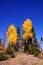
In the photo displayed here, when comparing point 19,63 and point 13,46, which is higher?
point 13,46

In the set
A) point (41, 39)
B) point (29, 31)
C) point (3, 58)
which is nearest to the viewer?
point (3, 58)

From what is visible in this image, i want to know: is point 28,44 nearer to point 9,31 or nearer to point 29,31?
point 29,31

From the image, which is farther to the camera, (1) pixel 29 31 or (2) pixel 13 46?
(2) pixel 13 46

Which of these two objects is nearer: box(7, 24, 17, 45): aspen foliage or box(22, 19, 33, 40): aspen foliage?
box(22, 19, 33, 40): aspen foliage

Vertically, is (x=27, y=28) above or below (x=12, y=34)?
above

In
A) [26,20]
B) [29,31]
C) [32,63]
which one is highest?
[26,20]

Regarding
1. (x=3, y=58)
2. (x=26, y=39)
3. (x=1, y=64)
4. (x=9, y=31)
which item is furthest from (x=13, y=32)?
(x=1, y=64)

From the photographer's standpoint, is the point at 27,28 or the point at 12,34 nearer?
the point at 27,28

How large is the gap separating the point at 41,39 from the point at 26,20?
989cm

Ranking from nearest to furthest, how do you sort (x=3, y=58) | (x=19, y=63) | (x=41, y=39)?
(x=19, y=63), (x=3, y=58), (x=41, y=39)

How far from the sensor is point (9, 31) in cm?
6594

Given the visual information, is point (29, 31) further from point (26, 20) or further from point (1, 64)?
point (1, 64)

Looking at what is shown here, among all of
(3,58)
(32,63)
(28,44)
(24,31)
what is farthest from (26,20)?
(32,63)

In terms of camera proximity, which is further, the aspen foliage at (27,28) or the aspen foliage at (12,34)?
the aspen foliage at (12,34)
